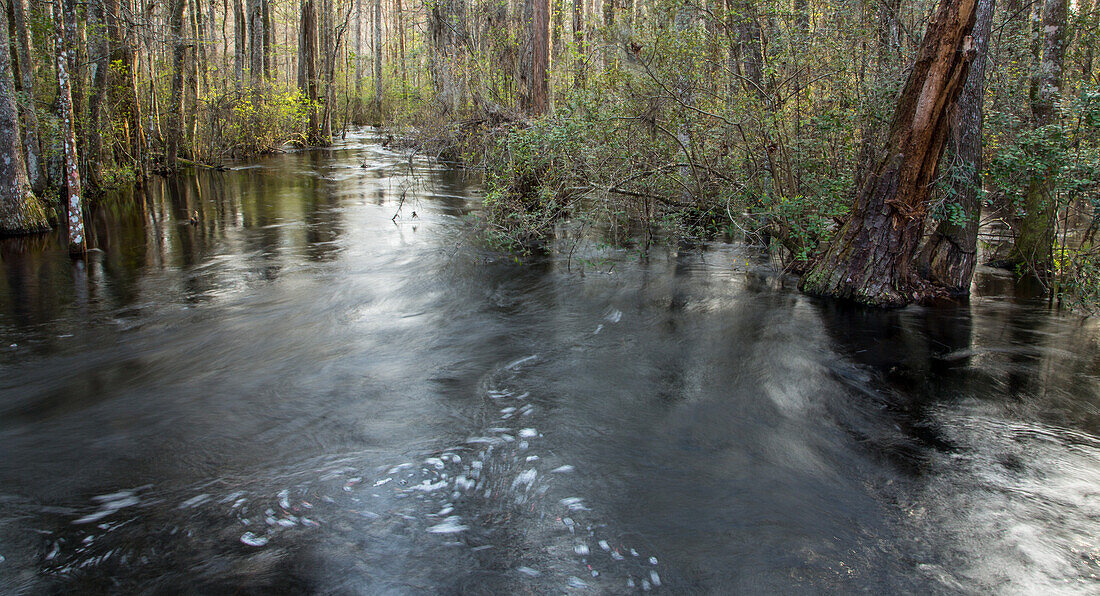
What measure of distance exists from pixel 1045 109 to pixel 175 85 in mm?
21270

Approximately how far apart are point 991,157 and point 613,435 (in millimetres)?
7172

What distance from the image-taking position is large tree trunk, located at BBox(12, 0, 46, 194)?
12.9m

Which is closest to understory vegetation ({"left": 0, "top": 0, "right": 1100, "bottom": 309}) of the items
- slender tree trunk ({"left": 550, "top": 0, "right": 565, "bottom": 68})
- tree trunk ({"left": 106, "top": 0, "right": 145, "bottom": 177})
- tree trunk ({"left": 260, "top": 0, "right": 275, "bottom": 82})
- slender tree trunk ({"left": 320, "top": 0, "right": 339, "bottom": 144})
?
tree trunk ({"left": 106, "top": 0, "right": 145, "bottom": 177})

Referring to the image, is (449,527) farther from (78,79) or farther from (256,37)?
(256,37)

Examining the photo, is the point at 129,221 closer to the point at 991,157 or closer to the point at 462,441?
the point at 462,441

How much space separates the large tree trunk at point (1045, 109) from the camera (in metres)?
9.52

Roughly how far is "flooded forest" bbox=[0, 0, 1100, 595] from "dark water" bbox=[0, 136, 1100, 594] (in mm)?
36

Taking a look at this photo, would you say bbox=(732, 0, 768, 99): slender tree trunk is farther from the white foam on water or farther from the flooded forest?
the white foam on water

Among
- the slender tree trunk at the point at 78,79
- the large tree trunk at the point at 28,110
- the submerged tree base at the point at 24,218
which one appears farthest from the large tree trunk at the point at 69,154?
the slender tree trunk at the point at 78,79

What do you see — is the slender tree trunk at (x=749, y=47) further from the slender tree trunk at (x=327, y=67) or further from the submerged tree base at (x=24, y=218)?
the slender tree trunk at (x=327, y=67)

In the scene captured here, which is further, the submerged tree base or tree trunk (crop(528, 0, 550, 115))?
tree trunk (crop(528, 0, 550, 115))

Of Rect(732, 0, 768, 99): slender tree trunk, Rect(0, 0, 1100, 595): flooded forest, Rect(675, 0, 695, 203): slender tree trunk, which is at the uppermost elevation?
Rect(732, 0, 768, 99): slender tree trunk

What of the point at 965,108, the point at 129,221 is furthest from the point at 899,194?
the point at 129,221

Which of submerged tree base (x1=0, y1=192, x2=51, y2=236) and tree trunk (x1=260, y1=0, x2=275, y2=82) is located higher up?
tree trunk (x1=260, y1=0, x2=275, y2=82)
